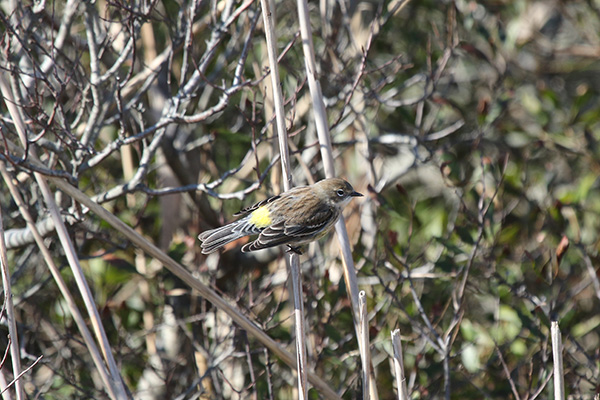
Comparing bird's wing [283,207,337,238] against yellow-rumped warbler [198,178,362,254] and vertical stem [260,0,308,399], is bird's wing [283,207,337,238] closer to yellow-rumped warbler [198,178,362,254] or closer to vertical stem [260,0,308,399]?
yellow-rumped warbler [198,178,362,254]

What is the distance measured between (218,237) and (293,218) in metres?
0.53

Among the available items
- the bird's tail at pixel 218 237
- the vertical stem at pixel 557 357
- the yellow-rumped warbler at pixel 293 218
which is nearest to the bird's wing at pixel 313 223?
the yellow-rumped warbler at pixel 293 218

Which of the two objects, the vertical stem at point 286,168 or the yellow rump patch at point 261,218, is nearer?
the vertical stem at point 286,168

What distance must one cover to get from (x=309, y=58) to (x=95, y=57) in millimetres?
1288

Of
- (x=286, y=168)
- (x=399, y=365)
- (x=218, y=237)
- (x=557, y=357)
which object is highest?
(x=286, y=168)

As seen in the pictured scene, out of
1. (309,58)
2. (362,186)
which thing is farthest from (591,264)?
(309,58)

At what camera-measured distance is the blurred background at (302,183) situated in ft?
14.4

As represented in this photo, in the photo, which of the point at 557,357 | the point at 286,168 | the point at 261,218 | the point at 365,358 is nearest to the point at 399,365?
the point at 365,358

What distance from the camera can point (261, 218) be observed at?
15.6ft

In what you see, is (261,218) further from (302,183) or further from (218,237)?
(302,183)

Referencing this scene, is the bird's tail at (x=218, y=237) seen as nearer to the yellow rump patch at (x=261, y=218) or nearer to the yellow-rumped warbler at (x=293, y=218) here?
the yellow-rumped warbler at (x=293, y=218)

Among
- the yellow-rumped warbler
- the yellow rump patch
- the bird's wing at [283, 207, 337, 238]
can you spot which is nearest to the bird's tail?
the yellow-rumped warbler

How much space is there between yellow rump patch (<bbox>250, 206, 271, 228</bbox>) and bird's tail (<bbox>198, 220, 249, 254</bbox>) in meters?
0.11

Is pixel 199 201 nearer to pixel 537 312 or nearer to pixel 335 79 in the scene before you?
pixel 335 79
